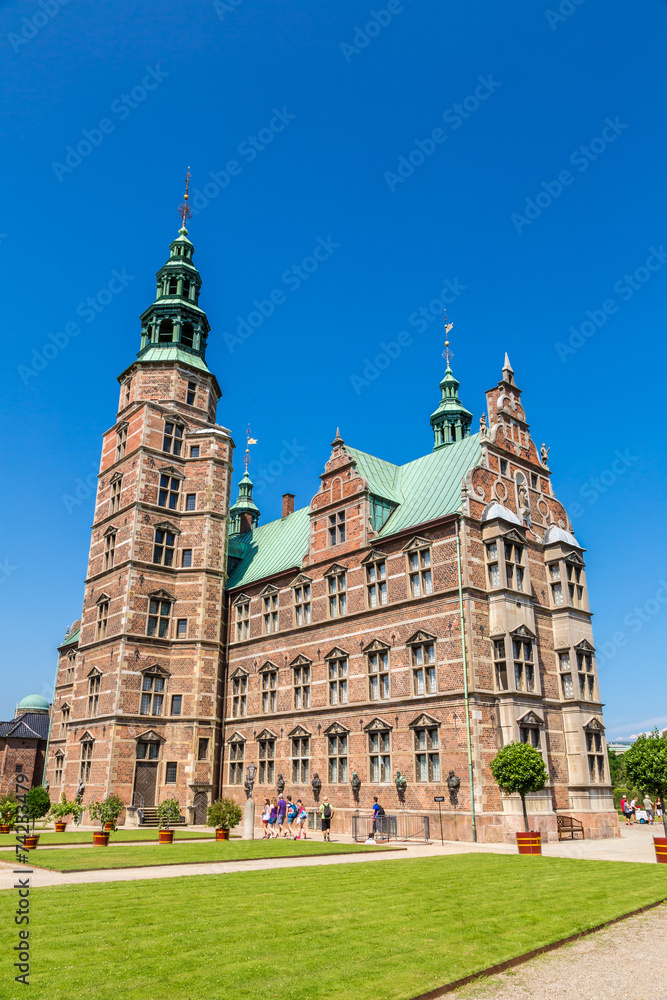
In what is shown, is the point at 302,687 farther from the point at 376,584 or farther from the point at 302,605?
the point at 376,584

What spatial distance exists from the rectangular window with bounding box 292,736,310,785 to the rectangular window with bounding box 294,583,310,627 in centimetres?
614

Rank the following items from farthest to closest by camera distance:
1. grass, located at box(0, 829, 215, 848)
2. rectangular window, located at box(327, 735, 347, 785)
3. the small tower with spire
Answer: the small tower with spire, rectangular window, located at box(327, 735, 347, 785), grass, located at box(0, 829, 215, 848)

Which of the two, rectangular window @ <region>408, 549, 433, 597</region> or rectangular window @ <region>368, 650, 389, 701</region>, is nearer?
rectangular window @ <region>408, 549, 433, 597</region>

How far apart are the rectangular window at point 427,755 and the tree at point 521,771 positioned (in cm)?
358

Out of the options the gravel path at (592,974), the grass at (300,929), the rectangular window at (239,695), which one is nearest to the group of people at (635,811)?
the rectangular window at (239,695)

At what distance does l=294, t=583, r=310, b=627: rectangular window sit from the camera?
130 ft

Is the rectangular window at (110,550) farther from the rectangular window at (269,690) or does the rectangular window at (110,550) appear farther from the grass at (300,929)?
the grass at (300,929)

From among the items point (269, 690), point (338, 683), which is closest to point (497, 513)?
point (338, 683)

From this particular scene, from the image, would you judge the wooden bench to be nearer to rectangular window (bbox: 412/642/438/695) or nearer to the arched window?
rectangular window (bbox: 412/642/438/695)

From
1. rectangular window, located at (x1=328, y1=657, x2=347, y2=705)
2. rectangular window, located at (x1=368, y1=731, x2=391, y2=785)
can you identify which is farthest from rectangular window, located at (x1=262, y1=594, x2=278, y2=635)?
rectangular window, located at (x1=368, y1=731, x2=391, y2=785)

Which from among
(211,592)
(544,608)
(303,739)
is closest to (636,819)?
(544,608)

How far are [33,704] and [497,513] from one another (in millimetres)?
71413

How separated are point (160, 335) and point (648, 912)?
45465 mm

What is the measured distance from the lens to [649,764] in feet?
79.9
